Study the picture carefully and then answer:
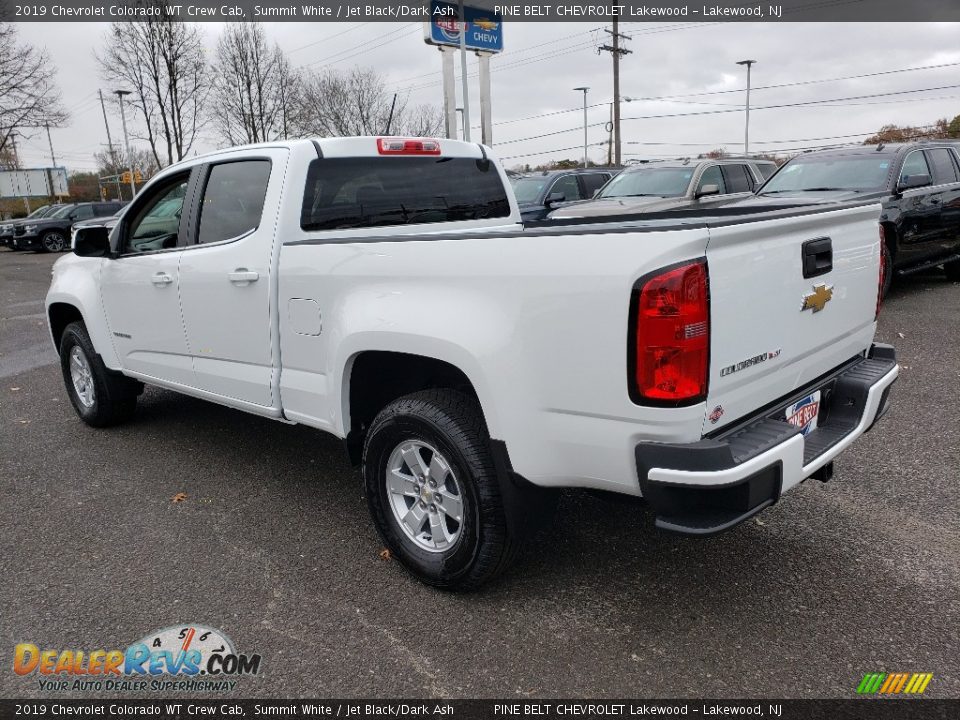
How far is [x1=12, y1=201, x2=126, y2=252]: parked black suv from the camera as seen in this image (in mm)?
24906

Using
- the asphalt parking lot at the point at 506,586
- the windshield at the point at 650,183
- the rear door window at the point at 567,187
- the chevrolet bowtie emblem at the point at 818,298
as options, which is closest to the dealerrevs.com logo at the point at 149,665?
the asphalt parking lot at the point at 506,586

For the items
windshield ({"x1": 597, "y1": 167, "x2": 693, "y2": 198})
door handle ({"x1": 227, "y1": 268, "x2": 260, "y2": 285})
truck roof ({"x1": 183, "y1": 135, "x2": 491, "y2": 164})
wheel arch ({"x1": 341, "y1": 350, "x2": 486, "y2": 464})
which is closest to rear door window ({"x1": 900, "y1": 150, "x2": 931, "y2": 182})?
windshield ({"x1": 597, "y1": 167, "x2": 693, "y2": 198})

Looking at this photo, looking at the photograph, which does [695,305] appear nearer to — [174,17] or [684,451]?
[684,451]

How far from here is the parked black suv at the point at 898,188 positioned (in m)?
8.62

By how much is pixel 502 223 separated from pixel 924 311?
6.40 metres

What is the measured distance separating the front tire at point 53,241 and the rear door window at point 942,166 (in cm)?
2595

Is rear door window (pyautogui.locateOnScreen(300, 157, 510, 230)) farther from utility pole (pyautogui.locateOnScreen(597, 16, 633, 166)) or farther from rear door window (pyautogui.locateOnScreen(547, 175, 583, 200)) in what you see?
utility pole (pyautogui.locateOnScreen(597, 16, 633, 166))

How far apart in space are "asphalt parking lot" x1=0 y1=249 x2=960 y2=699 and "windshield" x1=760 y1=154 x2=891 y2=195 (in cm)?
501

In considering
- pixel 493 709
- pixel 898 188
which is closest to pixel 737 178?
pixel 898 188

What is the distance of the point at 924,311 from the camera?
8.47 m

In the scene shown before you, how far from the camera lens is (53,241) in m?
25.5

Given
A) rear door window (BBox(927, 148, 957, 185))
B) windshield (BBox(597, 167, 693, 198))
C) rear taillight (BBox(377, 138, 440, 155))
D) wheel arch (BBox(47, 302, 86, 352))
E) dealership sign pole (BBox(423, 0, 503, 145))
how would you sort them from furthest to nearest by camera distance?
dealership sign pole (BBox(423, 0, 503, 145)) → windshield (BBox(597, 167, 693, 198)) → rear door window (BBox(927, 148, 957, 185)) → wheel arch (BBox(47, 302, 86, 352)) → rear taillight (BBox(377, 138, 440, 155))

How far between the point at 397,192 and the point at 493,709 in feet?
8.67

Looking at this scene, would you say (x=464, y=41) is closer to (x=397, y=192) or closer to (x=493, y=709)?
(x=397, y=192)
